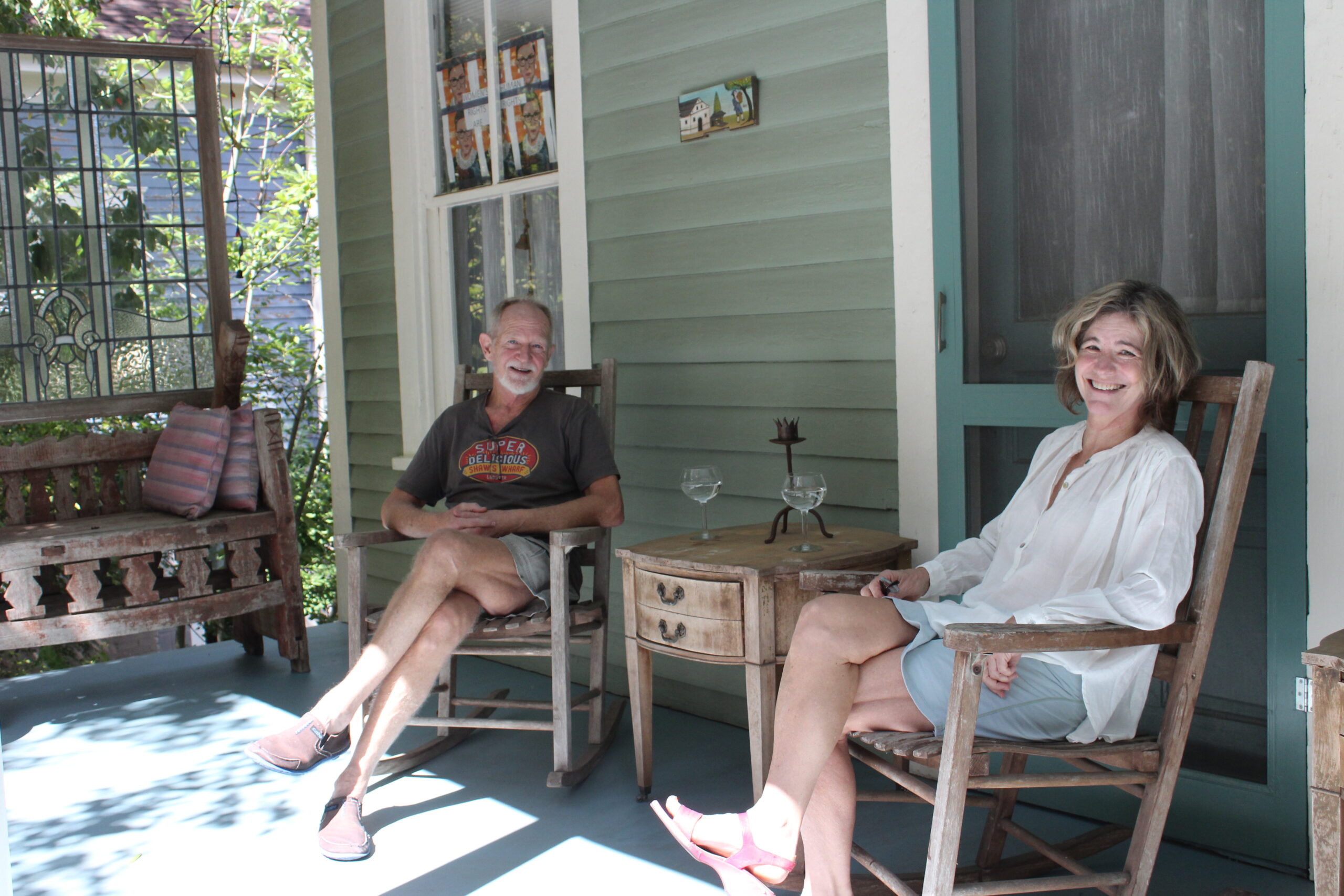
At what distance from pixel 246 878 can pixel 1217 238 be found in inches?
98.2

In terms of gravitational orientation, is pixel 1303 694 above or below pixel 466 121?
below

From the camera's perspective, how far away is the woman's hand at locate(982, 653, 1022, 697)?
72.9 inches

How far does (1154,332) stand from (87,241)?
404cm

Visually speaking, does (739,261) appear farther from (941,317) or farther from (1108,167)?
(1108,167)

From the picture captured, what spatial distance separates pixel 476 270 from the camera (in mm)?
4273

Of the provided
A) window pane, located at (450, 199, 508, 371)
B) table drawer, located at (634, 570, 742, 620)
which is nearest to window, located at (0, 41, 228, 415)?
window pane, located at (450, 199, 508, 371)

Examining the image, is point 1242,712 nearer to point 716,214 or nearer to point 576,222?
point 716,214

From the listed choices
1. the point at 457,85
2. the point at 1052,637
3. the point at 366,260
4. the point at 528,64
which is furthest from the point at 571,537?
the point at 366,260

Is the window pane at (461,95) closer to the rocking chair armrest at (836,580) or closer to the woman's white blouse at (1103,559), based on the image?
the rocking chair armrest at (836,580)

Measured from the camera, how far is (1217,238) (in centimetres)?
231

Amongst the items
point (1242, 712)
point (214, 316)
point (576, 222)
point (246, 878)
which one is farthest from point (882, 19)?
point (214, 316)

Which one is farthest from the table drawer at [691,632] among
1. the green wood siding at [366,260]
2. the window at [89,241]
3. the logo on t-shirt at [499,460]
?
the window at [89,241]

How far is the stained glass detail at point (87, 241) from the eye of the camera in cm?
432

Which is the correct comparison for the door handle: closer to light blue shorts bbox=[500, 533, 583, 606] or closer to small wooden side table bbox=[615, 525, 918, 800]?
small wooden side table bbox=[615, 525, 918, 800]
